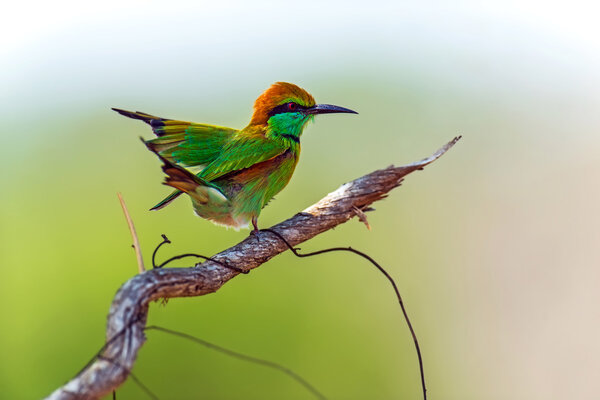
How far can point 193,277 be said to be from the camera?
1.75m

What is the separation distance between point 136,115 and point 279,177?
59cm

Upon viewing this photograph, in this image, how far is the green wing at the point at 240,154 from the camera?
7.02 feet

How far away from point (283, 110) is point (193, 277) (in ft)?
2.89

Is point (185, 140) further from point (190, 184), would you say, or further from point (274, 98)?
point (274, 98)

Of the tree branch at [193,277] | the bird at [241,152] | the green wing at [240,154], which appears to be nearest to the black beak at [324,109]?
the bird at [241,152]

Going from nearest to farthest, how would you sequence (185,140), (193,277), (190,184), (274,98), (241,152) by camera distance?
(193,277)
(190,184)
(185,140)
(241,152)
(274,98)

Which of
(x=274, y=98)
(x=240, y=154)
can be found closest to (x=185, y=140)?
(x=240, y=154)

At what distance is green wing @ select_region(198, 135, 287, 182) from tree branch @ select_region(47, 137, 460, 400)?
25 cm

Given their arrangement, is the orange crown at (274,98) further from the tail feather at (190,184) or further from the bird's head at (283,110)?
the tail feather at (190,184)

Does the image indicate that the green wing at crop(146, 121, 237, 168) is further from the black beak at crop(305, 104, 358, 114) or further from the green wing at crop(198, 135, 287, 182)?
the black beak at crop(305, 104, 358, 114)

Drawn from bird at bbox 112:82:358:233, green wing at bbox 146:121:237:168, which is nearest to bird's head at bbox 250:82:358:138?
bird at bbox 112:82:358:233

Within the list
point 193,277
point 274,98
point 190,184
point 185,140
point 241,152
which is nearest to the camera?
point 193,277

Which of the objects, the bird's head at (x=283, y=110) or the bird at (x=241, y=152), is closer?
the bird at (x=241, y=152)

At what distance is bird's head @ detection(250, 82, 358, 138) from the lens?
238 cm
